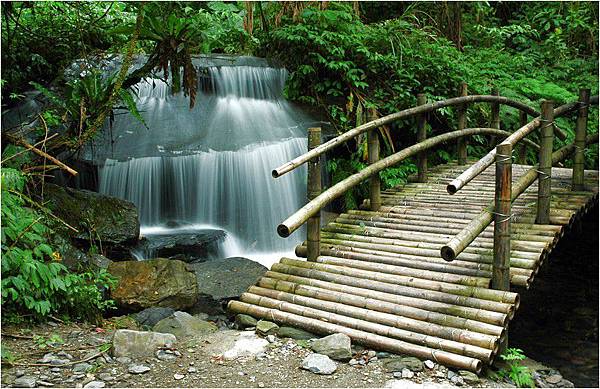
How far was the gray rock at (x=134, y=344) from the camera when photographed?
3963mm

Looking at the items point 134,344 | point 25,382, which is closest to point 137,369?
point 134,344

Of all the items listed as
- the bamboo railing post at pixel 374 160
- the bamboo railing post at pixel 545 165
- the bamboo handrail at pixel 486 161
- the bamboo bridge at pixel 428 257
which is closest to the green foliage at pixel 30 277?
the bamboo bridge at pixel 428 257

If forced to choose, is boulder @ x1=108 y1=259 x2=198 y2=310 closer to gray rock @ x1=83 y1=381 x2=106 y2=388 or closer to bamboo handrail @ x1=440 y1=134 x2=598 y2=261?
gray rock @ x1=83 y1=381 x2=106 y2=388

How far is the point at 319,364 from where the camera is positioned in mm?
3955

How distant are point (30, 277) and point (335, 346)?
221 cm

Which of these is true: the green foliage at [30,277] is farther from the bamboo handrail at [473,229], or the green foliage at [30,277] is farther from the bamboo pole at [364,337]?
the bamboo handrail at [473,229]

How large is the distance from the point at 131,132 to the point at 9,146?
10.5 feet

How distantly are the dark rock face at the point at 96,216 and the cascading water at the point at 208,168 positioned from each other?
866 millimetres

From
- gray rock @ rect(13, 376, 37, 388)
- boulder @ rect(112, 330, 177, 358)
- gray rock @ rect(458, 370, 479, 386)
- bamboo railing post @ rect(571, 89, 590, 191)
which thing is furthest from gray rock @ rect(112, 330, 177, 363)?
bamboo railing post @ rect(571, 89, 590, 191)

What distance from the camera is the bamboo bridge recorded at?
4.22 metres

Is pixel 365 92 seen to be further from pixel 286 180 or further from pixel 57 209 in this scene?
pixel 57 209

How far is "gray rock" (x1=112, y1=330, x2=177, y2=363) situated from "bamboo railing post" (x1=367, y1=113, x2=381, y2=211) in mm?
3086

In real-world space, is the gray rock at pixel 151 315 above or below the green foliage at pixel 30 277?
below

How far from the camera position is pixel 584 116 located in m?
6.38
